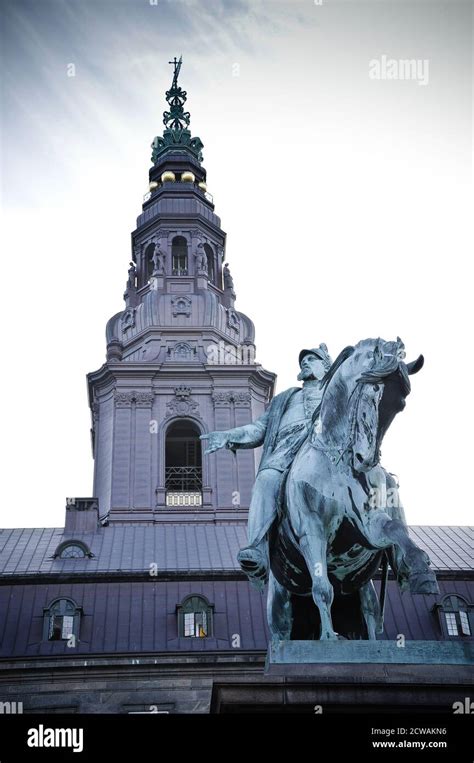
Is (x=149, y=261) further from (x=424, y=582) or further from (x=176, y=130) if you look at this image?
(x=424, y=582)

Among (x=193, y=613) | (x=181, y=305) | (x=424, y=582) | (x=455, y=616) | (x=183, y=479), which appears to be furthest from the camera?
(x=181, y=305)

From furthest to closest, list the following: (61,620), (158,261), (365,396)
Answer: (158,261) < (61,620) < (365,396)

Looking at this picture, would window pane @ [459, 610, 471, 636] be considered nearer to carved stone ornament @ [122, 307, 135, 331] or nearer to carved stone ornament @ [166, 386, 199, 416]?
carved stone ornament @ [166, 386, 199, 416]

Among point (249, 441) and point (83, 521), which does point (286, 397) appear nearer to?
point (249, 441)

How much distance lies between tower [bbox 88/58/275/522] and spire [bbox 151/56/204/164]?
6541 millimetres

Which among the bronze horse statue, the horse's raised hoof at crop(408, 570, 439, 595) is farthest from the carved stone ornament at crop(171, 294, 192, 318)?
the horse's raised hoof at crop(408, 570, 439, 595)

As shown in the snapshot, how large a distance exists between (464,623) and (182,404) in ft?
56.2

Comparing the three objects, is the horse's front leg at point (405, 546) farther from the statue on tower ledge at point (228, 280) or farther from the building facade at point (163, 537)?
the statue on tower ledge at point (228, 280)

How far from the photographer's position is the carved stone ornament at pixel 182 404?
47.3 meters

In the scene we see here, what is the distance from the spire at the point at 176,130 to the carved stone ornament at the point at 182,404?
19295 mm

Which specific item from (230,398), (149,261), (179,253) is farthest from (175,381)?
(179,253)

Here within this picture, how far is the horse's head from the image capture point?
38.1 feet

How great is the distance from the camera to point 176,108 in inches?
2628

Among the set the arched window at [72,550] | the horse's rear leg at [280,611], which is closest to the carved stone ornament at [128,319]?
the arched window at [72,550]
